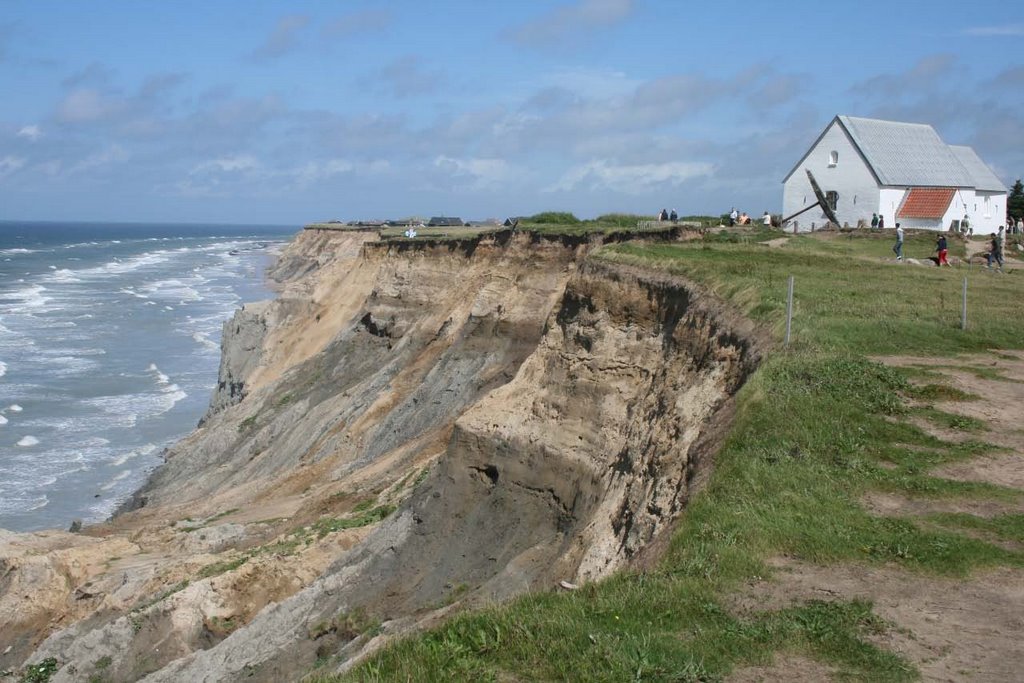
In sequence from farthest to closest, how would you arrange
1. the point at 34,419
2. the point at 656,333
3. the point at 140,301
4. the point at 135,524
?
the point at 140,301 < the point at 34,419 < the point at 135,524 < the point at 656,333

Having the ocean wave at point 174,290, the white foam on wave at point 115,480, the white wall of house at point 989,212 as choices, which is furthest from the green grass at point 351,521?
the ocean wave at point 174,290

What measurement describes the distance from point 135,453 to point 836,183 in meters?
31.6

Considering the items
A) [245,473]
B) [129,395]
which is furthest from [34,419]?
[245,473]

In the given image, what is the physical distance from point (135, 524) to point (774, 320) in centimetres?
1931

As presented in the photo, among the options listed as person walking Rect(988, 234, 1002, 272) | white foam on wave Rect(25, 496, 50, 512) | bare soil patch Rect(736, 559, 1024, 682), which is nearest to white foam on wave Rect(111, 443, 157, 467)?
white foam on wave Rect(25, 496, 50, 512)

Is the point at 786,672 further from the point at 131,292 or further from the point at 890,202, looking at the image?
the point at 131,292

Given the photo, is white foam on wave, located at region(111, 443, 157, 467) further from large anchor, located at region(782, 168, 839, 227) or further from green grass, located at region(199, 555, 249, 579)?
large anchor, located at region(782, 168, 839, 227)

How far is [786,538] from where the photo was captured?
10.2 meters

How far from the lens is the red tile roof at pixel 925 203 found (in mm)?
43219

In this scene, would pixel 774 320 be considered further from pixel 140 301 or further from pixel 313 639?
pixel 140 301

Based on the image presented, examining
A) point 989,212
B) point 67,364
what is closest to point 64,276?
point 67,364

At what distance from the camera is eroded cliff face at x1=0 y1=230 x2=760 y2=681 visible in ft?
53.3

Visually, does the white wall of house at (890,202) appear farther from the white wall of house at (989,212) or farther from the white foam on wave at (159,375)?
the white foam on wave at (159,375)

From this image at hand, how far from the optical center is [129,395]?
51.3 meters
